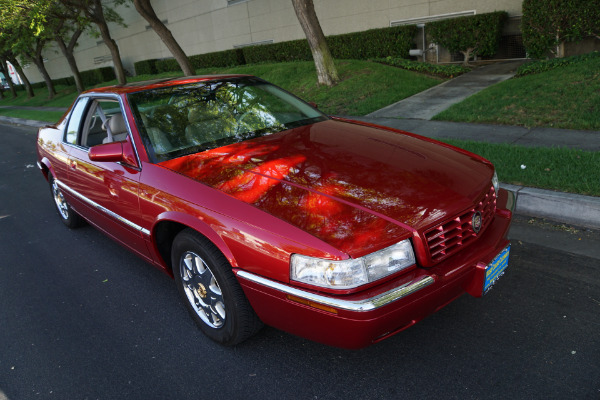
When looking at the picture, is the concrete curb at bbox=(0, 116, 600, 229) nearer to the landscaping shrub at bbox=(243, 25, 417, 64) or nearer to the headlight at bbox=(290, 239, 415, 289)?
the headlight at bbox=(290, 239, 415, 289)

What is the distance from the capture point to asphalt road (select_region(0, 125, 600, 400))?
2.43 meters

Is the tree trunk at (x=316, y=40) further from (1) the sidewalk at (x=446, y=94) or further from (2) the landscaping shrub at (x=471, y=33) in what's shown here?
(2) the landscaping shrub at (x=471, y=33)

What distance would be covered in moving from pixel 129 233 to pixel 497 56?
12.5 metres

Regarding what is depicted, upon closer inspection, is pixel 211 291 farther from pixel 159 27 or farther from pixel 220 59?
pixel 220 59

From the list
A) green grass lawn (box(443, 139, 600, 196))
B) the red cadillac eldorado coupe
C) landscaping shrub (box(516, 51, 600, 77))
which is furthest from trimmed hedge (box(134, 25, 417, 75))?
the red cadillac eldorado coupe

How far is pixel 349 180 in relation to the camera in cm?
263

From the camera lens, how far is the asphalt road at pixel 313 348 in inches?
95.5

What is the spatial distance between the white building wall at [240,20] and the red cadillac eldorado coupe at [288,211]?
448 inches

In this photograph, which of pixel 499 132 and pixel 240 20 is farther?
pixel 240 20

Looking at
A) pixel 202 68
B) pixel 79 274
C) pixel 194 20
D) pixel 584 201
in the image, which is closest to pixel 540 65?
pixel 584 201

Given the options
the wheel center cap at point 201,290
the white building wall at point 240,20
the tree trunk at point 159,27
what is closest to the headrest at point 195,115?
the wheel center cap at point 201,290

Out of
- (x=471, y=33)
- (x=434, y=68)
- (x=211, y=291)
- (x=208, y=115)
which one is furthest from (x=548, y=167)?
(x=471, y=33)

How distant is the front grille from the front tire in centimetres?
106

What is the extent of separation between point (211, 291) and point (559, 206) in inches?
127
